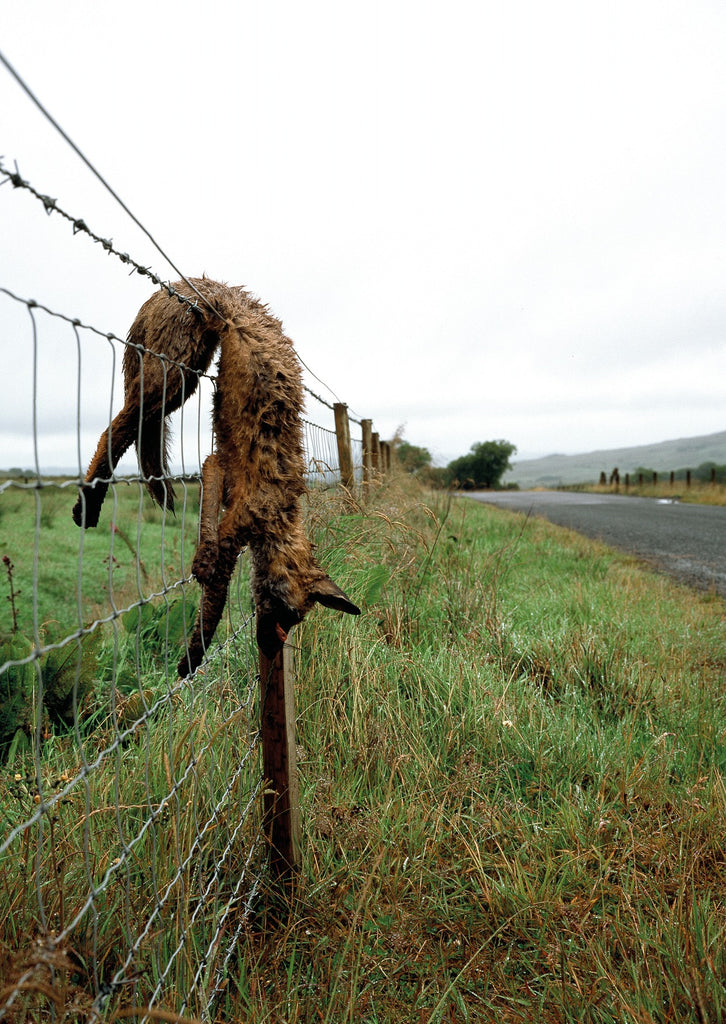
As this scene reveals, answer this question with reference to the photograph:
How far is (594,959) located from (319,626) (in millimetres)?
1640

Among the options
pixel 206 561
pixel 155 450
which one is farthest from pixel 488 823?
pixel 155 450

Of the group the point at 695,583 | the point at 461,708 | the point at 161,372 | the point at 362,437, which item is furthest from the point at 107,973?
the point at 695,583

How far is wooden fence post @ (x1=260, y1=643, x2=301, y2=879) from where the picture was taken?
191 centimetres

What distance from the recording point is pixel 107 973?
1502mm

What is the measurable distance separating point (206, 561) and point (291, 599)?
8.9 inches

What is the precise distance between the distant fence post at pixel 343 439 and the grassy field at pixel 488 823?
37.3 inches

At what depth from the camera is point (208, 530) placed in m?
1.36

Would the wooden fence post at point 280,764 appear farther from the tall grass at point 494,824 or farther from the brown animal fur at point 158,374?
the brown animal fur at point 158,374

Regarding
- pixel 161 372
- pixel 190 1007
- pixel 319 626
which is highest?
pixel 161 372

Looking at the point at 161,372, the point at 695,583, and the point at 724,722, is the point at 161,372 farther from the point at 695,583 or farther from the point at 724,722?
the point at 695,583

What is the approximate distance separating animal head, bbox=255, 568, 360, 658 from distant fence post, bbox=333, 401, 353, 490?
3172mm

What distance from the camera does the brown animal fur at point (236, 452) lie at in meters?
1.40

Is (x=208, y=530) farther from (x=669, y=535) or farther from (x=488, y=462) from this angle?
(x=488, y=462)

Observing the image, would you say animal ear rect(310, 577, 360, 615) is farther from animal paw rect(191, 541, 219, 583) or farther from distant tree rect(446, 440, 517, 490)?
distant tree rect(446, 440, 517, 490)
